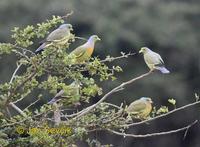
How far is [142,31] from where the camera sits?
15.2 metres

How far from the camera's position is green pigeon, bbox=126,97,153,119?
185 inches

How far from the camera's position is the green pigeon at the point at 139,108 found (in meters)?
4.69

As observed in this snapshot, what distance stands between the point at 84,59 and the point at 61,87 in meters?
0.49

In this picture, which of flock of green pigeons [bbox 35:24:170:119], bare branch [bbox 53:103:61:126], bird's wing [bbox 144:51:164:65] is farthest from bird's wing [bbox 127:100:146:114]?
bare branch [bbox 53:103:61:126]

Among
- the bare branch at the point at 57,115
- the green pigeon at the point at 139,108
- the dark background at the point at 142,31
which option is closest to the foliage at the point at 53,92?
→ the bare branch at the point at 57,115

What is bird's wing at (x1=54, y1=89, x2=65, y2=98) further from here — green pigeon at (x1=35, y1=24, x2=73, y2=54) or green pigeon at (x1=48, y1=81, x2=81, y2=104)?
green pigeon at (x1=35, y1=24, x2=73, y2=54)

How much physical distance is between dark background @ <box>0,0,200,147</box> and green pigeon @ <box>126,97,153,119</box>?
Answer: 9476mm

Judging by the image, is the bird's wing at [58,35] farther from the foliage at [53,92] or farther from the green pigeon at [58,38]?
the foliage at [53,92]

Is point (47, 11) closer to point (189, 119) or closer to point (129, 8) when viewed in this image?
point (129, 8)

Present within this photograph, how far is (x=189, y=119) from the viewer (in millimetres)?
15578

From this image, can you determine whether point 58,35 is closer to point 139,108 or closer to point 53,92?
point 53,92

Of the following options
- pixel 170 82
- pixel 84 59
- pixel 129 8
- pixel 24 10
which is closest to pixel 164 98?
pixel 170 82

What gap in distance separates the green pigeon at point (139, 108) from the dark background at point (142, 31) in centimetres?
948

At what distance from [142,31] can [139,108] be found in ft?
33.7
